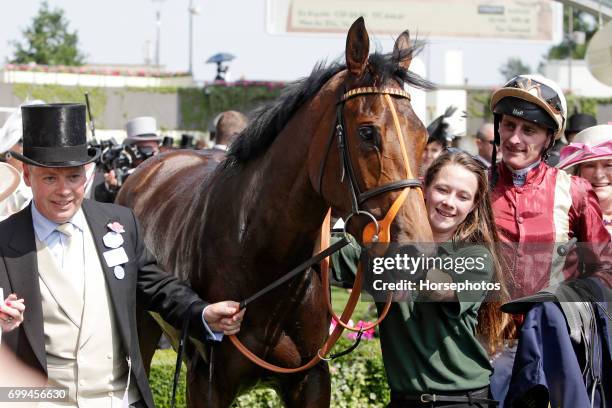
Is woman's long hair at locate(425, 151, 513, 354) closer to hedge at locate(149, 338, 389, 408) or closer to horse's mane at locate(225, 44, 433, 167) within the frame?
horse's mane at locate(225, 44, 433, 167)

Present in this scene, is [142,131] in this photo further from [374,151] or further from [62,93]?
[62,93]

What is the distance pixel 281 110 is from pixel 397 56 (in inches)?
23.4

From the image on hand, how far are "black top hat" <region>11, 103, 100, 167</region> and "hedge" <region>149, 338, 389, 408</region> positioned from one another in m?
3.55

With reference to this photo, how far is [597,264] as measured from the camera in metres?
3.87

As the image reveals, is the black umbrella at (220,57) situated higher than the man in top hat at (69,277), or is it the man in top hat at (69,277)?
the black umbrella at (220,57)

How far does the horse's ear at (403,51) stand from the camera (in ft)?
12.9

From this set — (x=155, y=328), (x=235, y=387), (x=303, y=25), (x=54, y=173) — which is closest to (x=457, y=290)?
(x=235, y=387)

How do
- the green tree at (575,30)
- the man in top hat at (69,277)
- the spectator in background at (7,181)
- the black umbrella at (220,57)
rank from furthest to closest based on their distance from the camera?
the green tree at (575,30) < the black umbrella at (220,57) < the spectator in background at (7,181) < the man in top hat at (69,277)

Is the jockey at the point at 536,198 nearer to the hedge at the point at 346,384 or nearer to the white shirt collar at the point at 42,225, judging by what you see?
the white shirt collar at the point at 42,225

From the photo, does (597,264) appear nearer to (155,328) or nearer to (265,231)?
(265,231)

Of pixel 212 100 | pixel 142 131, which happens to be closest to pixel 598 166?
pixel 142 131

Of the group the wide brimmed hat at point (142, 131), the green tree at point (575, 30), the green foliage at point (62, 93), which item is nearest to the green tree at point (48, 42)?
the green foliage at point (62, 93)

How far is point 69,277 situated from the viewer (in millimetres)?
3451

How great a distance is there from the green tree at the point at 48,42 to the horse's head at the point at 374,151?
56105 millimetres
